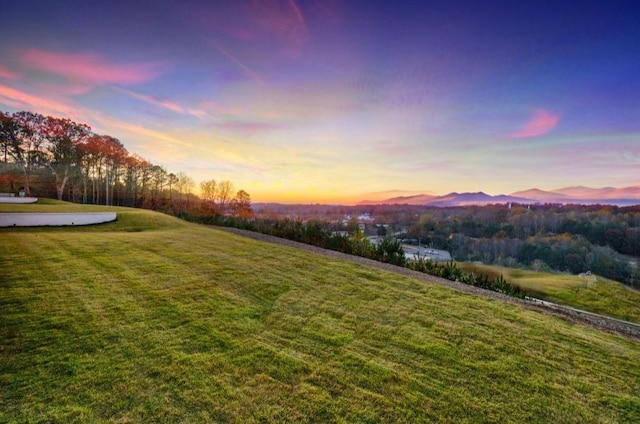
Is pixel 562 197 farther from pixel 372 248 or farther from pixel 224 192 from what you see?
pixel 224 192

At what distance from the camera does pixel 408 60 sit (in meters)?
9.62

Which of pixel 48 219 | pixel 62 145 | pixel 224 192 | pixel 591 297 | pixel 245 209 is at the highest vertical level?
pixel 62 145

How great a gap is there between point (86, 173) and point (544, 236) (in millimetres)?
52333

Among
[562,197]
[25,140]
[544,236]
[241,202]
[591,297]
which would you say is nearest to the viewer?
[591,297]

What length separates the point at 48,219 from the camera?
37.5 ft

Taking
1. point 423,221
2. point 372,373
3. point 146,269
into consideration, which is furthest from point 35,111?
point 423,221

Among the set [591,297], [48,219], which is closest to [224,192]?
[48,219]

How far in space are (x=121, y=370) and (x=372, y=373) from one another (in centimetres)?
233

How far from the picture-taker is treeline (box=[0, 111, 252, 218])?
2453 centimetres

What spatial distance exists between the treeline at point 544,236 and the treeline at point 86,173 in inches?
1121

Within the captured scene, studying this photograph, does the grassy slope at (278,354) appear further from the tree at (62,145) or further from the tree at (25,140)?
the tree at (62,145)

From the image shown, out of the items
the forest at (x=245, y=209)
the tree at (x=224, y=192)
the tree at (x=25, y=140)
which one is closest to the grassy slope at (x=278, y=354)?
the forest at (x=245, y=209)

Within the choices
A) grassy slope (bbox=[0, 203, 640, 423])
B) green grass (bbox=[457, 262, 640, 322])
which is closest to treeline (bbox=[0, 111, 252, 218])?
grassy slope (bbox=[0, 203, 640, 423])

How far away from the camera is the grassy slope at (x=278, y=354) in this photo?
2.19 meters
